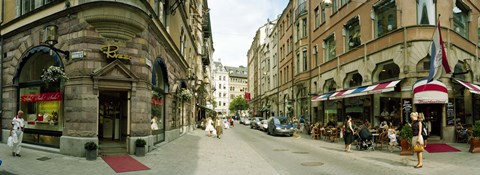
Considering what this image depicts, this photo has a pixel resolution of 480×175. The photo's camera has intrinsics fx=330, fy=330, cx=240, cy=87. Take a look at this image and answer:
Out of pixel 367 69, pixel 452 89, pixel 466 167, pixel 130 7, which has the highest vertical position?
pixel 130 7

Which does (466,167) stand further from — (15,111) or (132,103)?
(15,111)

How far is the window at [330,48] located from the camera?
2638cm

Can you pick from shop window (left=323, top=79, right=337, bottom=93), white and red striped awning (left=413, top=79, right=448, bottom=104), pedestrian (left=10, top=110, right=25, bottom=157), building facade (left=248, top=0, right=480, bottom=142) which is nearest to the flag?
building facade (left=248, top=0, right=480, bottom=142)

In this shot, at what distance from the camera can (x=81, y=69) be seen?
1212 centimetres

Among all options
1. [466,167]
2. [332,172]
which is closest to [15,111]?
[332,172]

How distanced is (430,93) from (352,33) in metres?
8.45

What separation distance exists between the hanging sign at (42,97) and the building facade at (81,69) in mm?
41

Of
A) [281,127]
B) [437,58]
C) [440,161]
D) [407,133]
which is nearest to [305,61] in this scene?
[281,127]

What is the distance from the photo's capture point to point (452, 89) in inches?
691

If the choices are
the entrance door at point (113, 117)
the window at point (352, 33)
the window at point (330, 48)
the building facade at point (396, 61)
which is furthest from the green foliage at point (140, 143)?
the window at point (330, 48)

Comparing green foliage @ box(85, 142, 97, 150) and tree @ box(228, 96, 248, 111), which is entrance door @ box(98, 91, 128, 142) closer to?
green foliage @ box(85, 142, 97, 150)

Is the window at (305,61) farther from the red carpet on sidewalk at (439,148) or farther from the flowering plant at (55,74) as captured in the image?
the flowering plant at (55,74)

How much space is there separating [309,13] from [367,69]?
12.6 metres

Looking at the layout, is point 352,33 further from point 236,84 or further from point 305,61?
point 236,84
